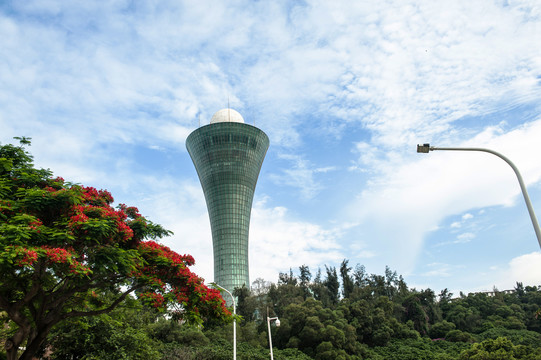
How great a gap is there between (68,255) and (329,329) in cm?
3519

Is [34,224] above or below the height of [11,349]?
above

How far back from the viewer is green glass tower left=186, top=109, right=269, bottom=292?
6912cm

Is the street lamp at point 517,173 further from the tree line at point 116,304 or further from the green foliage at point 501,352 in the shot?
the green foliage at point 501,352

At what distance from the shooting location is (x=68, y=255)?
38.0 feet

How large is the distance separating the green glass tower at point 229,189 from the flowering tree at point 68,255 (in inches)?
2060

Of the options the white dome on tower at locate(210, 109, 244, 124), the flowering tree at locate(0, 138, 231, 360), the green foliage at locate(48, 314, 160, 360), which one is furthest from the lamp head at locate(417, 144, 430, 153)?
the white dome on tower at locate(210, 109, 244, 124)

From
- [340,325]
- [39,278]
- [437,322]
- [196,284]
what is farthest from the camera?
[437,322]

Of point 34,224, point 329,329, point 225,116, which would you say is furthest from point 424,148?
point 225,116

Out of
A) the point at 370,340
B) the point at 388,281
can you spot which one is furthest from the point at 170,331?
the point at 388,281

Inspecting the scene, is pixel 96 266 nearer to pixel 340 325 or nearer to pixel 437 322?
pixel 340 325

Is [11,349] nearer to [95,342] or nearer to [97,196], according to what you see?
[97,196]

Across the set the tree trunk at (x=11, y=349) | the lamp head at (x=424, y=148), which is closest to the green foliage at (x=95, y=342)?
the tree trunk at (x=11, y=349)

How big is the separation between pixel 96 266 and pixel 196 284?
361 centimetres

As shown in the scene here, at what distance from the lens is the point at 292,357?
1470 inches
